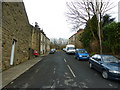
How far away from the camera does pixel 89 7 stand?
15.6 metres

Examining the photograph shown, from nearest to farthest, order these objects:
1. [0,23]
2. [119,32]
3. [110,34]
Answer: [0,23]
[119,32]
[110,34]

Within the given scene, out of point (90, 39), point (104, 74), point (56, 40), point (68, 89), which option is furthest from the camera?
point (56, 40)

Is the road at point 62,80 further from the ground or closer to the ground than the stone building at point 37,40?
closer to the ground

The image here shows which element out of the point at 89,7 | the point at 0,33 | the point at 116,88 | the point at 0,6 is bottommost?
the point at 116,88

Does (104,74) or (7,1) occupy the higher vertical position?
(7,1)

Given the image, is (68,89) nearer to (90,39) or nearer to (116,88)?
(116,88)

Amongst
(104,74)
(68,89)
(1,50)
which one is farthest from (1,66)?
(104,74)

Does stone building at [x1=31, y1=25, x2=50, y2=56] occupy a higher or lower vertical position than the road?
higher

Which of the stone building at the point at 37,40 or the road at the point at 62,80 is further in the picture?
the stone building at the point at 37,40

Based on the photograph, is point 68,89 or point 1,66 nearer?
point 68,89

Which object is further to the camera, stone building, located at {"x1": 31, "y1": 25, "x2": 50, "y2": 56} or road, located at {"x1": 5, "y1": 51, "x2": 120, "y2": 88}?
stone building, located at {"x1": 31, "y1": 25, "x2": 50, "y2": 56}

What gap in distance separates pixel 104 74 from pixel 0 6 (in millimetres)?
9108

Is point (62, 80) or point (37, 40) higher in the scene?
point (37, 40)

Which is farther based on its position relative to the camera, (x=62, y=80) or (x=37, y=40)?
(x=37, y=40)
